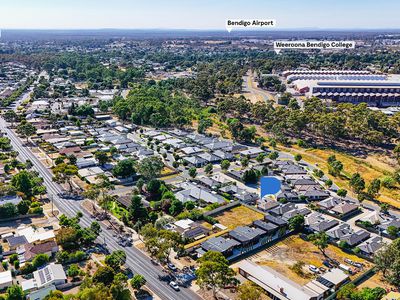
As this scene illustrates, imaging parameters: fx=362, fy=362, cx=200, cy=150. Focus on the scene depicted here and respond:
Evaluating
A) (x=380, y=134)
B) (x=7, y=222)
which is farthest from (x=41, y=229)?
(x=380, y=134)

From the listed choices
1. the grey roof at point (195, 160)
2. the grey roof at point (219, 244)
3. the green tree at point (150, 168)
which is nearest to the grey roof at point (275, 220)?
the grey roof at point (219, 244)

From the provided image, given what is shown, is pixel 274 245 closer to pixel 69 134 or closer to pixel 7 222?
pixel 7 222

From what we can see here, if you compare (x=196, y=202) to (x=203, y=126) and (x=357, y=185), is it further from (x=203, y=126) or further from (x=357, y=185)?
(x=203, y=126)

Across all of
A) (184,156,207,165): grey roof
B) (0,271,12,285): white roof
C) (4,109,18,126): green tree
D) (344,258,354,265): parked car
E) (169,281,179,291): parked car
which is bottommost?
(344,258,354,265): parked car

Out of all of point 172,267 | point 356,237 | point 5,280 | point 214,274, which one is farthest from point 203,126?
point 5,280

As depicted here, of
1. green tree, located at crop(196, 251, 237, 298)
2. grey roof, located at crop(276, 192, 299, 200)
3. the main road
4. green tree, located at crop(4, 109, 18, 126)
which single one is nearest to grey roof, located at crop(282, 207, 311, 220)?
grey roof, located at crop(276, 192, 299, 200)

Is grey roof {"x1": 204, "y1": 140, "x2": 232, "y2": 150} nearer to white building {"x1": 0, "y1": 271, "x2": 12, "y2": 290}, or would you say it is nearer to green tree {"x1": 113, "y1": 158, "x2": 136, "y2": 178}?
green tree {"x1": 113, "y1": 158, "x2": 136, "y2": 178}
